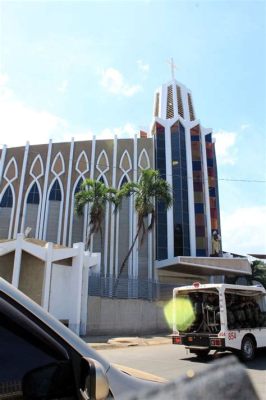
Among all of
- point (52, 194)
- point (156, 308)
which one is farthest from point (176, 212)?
point (156, 308)

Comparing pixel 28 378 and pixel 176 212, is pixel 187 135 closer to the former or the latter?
pixel 176 212

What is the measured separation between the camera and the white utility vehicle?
1167 centimetres

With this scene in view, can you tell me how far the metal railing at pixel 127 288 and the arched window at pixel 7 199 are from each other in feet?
69.1

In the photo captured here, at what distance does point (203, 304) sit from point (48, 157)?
108 ft

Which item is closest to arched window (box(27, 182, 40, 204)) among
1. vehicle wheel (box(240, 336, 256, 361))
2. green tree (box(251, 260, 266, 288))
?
green tree (box(251, 260, 266, 288))

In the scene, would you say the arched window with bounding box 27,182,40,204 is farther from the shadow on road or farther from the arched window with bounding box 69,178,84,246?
the shadow on road

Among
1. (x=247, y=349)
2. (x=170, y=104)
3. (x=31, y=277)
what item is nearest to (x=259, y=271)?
(x=170, y=104)

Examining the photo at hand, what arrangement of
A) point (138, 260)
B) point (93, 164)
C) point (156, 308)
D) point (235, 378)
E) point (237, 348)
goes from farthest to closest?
point (93, 164), point (138, 260), point (156, 308), point (237, 348), point (235, 378)

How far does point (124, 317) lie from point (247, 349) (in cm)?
1188

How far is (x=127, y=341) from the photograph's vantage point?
18.2 m

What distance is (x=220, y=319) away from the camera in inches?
461

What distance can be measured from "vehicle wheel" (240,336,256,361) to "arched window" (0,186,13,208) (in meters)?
32.8

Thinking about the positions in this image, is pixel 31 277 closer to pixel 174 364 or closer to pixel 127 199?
pixel 174 364

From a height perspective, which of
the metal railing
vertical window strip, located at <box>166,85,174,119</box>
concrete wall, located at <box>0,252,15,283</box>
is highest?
vertical window strip, located at <box>166,85,174,119</box>
